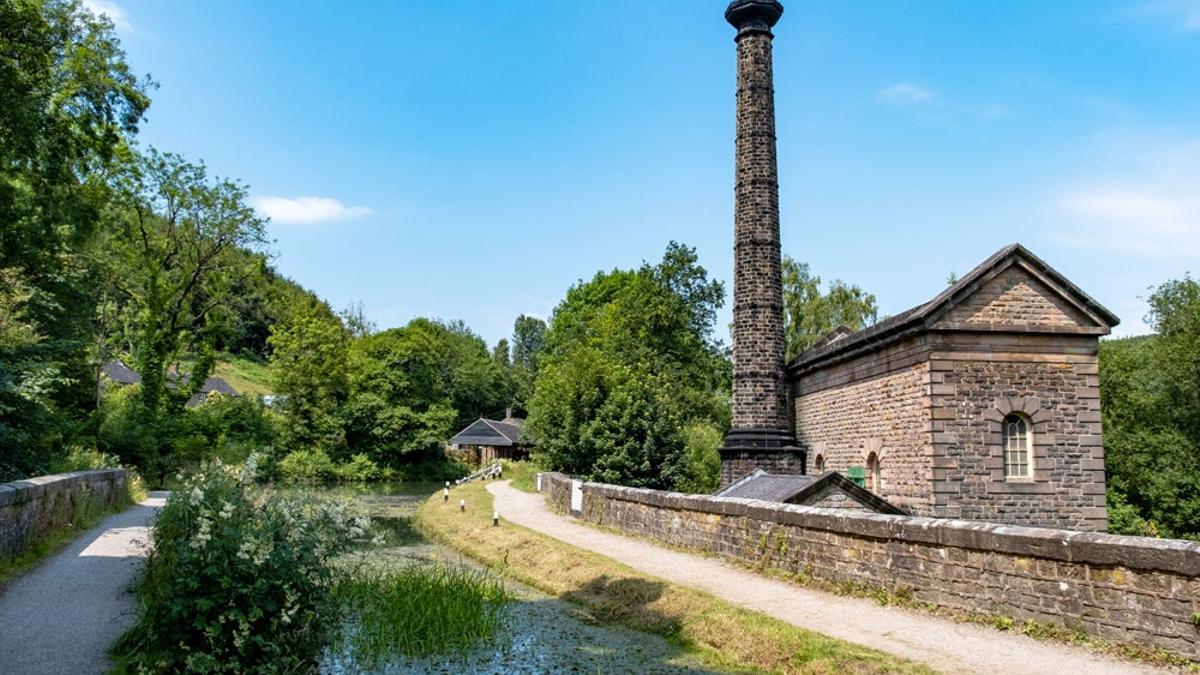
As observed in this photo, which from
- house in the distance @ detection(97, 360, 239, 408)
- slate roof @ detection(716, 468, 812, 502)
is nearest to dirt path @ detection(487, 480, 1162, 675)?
slate roof @ detection(716, 468, 812, 502)

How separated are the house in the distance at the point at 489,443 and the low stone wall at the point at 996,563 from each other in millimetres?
47269

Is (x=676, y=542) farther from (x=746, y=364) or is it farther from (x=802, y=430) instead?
(x=802, y=430)

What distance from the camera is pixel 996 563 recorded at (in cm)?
793

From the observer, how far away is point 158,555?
28.0 feet

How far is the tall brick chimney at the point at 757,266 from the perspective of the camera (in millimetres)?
21859

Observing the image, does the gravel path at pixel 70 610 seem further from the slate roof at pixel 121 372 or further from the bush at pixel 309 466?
the slate roof at pixel 121 372

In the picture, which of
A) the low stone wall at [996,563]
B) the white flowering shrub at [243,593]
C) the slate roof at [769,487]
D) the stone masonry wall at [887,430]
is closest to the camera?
the white flowering shrub at [243,593]

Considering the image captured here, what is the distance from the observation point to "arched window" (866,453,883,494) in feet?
60.3

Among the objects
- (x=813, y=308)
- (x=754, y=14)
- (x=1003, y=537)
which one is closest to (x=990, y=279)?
(x=754, y=14)

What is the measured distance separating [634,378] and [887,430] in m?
10.3

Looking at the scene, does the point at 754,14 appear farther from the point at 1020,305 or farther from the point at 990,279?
the point at 1020,305

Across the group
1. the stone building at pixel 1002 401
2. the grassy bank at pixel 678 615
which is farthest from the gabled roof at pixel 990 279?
the grassy bank at pixel 678 615

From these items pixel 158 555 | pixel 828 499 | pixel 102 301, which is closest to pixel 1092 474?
pixel 828 499

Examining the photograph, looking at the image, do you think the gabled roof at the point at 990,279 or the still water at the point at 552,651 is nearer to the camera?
the still water at the point at 552,651
